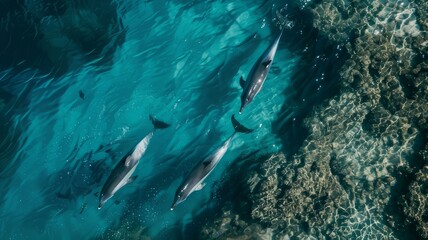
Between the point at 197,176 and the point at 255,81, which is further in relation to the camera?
the point at 197,176

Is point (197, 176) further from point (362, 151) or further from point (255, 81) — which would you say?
point (362, 151)

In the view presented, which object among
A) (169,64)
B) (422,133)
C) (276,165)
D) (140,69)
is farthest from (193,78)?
(422,133)

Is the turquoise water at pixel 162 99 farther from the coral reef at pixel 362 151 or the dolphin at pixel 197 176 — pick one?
the dolphin at pixel 197 176

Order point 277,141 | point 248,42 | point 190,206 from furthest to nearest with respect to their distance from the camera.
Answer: point 190,206 < point 248,42 < point 277,141

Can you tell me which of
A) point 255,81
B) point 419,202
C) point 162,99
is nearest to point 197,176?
point 255,81

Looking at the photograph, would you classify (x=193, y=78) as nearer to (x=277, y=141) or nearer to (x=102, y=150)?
(x=277, y=141)

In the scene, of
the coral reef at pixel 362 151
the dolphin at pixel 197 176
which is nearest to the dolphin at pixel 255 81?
the dolphin at pixel 197 176
